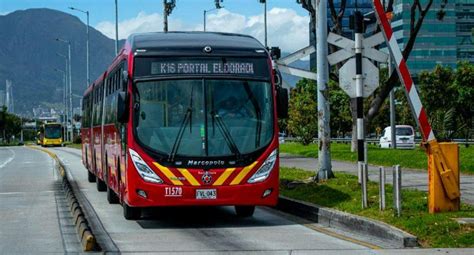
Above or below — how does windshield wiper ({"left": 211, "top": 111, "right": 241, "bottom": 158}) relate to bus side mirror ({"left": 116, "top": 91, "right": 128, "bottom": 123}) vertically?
below

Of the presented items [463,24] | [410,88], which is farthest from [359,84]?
[463,24]

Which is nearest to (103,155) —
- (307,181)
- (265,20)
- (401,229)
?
(307,181)

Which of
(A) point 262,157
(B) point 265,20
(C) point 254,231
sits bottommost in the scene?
(C) point 254,231

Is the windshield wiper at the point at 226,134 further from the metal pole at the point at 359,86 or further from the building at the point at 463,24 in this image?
the building at the point at 463,24

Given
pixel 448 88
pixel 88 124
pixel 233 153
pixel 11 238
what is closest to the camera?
pixel 11 238

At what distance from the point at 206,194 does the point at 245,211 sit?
2103 mm

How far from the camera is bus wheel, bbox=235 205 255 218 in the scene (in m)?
15.5

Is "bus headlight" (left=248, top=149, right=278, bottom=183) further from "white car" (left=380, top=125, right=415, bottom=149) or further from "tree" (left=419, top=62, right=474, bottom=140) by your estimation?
"tree" (left=419, top=62, right=474, bottom=140)

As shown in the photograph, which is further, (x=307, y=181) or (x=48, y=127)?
(x=48, y=127)

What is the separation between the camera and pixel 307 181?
19.6 metres

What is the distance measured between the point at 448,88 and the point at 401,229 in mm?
52242

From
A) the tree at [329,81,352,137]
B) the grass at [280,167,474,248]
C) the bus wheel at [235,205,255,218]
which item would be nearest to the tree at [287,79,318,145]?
the tree at [329,81,352,137]

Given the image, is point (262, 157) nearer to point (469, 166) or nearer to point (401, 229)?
point (401, 229)

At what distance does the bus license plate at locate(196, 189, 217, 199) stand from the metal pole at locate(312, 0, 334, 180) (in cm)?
590
